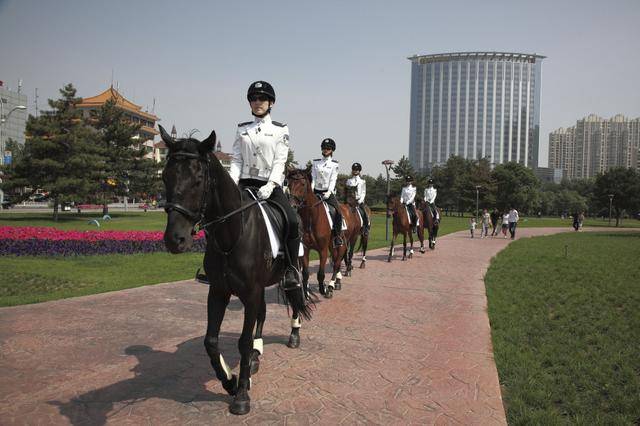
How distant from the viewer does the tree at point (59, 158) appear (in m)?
33.9

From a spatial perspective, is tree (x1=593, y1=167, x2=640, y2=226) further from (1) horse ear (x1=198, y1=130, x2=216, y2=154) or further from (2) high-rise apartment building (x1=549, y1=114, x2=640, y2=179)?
(2) high-rise apartment building (x1=549, y1=114, x2=640, y2=179)

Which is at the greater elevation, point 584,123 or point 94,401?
point 584,123

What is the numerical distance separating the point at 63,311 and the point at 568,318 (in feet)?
32.0

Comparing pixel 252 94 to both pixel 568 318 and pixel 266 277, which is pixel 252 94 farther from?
pixel 568 318

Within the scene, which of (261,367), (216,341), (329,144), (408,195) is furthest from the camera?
(408,195)

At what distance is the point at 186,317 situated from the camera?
792 centimetres

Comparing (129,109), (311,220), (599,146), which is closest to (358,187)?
(311,220)

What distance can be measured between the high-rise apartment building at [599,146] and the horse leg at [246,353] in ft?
582

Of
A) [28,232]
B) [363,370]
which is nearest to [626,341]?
[363,370]

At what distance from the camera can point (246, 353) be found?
4.46 metres

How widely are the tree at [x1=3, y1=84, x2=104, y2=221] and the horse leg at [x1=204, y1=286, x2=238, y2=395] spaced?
35.0m

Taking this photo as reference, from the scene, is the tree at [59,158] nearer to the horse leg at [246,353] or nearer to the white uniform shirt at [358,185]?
the white uniform shirt at [358,185]

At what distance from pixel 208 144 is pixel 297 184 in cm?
437

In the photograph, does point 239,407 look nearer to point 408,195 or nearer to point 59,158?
point 408,195
